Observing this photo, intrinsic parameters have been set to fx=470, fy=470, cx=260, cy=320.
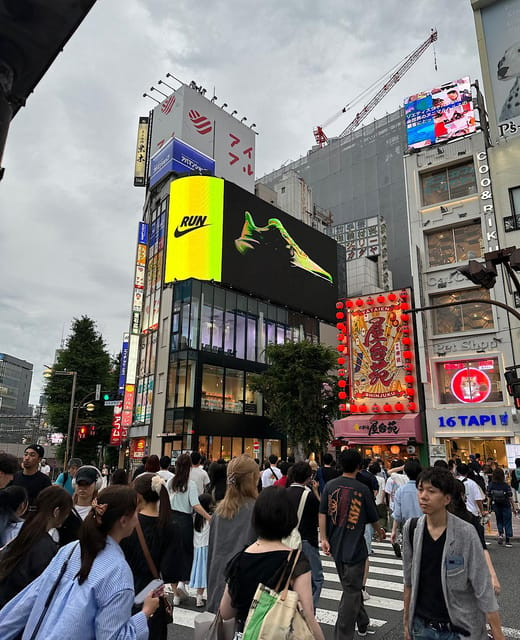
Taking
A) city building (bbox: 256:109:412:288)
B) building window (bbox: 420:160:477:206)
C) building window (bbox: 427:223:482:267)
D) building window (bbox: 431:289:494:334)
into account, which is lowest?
building window (bbox: 431:289:494:334)

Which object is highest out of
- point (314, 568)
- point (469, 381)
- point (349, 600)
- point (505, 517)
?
point (469, 381)

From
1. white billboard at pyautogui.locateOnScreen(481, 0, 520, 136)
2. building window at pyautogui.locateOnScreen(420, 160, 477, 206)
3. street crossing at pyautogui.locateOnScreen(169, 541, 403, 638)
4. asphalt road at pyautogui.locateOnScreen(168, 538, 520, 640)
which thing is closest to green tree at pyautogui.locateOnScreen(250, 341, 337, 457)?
building window at pyautogui.locateOnScreen(420, 160, 477, 206)

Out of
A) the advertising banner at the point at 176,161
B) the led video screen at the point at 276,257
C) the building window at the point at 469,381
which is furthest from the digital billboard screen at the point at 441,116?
the advertising banner at the point at 176,161

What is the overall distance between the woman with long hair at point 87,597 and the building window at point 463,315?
25.8m

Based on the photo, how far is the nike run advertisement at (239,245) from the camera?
127ft

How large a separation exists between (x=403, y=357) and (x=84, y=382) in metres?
28.7

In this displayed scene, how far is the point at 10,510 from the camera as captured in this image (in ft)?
14.3

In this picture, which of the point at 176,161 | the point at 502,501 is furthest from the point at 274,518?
the point at 176,161

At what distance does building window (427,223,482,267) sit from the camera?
1047 inches

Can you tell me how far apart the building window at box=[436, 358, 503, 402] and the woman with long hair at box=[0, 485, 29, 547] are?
956 inches

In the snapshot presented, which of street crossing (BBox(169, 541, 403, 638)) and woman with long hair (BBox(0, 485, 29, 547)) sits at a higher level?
woman with long hair (BBox(0, 485, 29, 547))

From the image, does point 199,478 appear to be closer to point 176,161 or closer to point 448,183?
point 448,183

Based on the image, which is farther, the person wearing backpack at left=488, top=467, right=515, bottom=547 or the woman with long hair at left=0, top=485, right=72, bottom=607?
the person wearing backpack at left=488, top=467, right=515, bottom=547

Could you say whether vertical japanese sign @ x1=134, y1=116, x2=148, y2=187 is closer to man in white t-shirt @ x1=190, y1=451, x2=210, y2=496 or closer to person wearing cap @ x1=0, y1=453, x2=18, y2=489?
man in white t-shirt @ x1=190, y1=451, x2=210, y2=496
